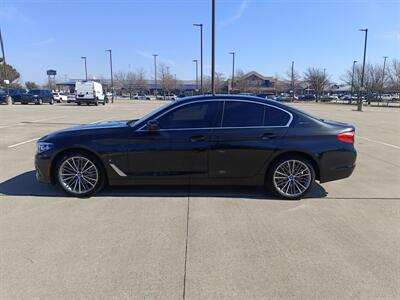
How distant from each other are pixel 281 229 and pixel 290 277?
110cm

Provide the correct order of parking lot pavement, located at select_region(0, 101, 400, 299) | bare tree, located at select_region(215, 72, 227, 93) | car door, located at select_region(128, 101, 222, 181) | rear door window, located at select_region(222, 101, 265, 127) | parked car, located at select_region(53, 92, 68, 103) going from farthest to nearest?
bare tree, located at select_region(215, 72, 227, 93) → parked car, located at select_region(53, 92, 68, 103) → rear door window, located at select_region(222, 101, 265, 127) → car door, located at select_region(128, 101, 222, 181) → parking lot pavement, located at select_region(0, 101, 400, 299)

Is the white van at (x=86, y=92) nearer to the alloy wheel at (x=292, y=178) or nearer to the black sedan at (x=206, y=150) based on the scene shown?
the black sedan at (x=206, y=150)

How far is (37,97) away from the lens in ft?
133

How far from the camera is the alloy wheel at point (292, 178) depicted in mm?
5279

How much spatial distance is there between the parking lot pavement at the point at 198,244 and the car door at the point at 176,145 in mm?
421

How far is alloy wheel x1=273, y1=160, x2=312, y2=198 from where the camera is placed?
528 cm

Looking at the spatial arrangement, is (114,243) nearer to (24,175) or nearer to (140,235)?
(140,235)

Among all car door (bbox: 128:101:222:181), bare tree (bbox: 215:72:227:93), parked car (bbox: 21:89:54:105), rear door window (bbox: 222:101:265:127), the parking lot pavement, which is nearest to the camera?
the parking lot pavement

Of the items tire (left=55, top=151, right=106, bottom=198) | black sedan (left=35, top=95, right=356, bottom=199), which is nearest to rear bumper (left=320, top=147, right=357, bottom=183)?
black sedan (left=35, top=95, right=356, bottom=199)

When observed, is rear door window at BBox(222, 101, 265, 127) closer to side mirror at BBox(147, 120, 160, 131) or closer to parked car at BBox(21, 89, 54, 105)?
side mirror at BBox(147, 120, 160, 131)

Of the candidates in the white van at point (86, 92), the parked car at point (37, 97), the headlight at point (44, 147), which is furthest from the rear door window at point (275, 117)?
the parked car at point (37, 97)

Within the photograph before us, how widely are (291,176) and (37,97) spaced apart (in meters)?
41.6

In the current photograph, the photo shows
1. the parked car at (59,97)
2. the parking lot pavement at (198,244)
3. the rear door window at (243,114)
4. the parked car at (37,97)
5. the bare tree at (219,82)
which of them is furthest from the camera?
the bare tree at (219,82)

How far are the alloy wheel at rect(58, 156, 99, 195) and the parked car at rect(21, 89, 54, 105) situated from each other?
3964 centimetres
